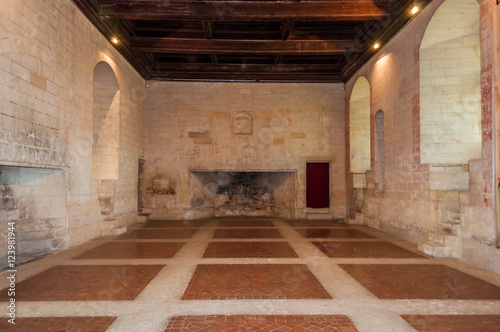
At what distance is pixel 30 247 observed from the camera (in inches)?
233

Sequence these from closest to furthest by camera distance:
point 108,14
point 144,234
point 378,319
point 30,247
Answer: point 378,319 → point 30,247 → point 108,14 → point 144,234

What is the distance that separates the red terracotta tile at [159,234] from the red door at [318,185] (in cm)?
523

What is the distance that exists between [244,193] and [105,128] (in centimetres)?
655

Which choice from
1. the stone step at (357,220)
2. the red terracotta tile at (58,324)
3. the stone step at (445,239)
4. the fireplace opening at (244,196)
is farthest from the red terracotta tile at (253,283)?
the fireplace opening at (244,196)

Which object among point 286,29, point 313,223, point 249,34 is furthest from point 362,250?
point 249,34

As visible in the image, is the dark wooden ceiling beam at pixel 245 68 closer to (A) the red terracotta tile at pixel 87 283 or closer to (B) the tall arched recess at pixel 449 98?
(B) the tall arched recess at pixel 449 98

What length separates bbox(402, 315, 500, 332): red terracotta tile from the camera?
9.90 ft

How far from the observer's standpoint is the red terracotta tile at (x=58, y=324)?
119 inches

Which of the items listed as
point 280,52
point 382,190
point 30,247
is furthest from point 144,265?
point 280,52

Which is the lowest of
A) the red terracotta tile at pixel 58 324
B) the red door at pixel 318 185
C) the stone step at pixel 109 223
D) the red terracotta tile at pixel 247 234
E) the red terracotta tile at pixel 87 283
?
the red terracotta tile at pixel 247 234

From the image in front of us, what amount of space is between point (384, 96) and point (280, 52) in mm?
3555

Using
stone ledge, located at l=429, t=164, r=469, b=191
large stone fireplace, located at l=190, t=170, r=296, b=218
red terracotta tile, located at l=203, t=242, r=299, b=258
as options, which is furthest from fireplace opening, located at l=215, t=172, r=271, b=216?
stone ledge, located at l=429, t=164, r=469, b=191

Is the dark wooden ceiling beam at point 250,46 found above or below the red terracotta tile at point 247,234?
above

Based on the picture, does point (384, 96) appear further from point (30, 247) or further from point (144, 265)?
point (30, 247)
